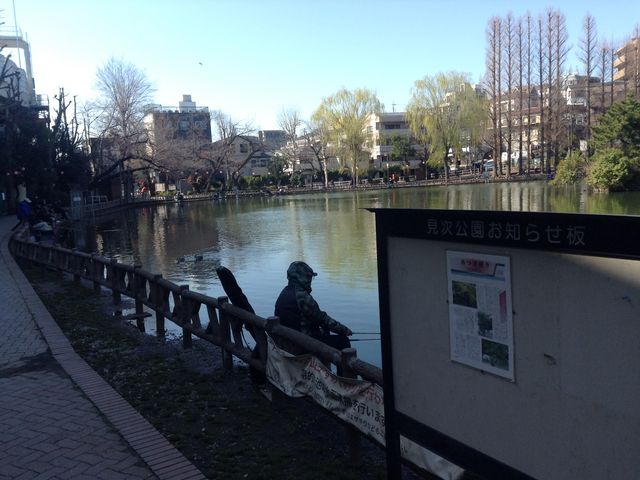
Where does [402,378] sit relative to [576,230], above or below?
below

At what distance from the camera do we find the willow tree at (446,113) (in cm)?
6894

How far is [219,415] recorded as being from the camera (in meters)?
5.35

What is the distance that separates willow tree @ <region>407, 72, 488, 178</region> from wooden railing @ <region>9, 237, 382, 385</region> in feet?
204

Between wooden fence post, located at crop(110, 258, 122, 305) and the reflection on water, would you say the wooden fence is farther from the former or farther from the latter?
the reflection on water

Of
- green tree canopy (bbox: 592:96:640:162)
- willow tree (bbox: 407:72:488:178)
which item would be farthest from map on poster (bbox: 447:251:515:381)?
willow tree (bbox: 407:72:488:178)

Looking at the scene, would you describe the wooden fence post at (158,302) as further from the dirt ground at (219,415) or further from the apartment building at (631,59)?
the apartment building at (631,59)

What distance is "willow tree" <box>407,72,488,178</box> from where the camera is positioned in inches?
2714

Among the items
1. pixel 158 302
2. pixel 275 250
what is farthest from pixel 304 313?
pixel 275 250

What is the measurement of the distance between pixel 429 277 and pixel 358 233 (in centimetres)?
2136

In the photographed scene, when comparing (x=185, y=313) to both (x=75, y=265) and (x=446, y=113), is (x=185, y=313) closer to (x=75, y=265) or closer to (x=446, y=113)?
(x=75, y=265)

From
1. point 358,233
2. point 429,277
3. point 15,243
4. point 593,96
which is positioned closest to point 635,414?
point 429,277

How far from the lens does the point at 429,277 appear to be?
2824 millimetres

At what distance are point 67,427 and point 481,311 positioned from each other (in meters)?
3.90

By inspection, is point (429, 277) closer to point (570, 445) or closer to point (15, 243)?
point (570, 445)
